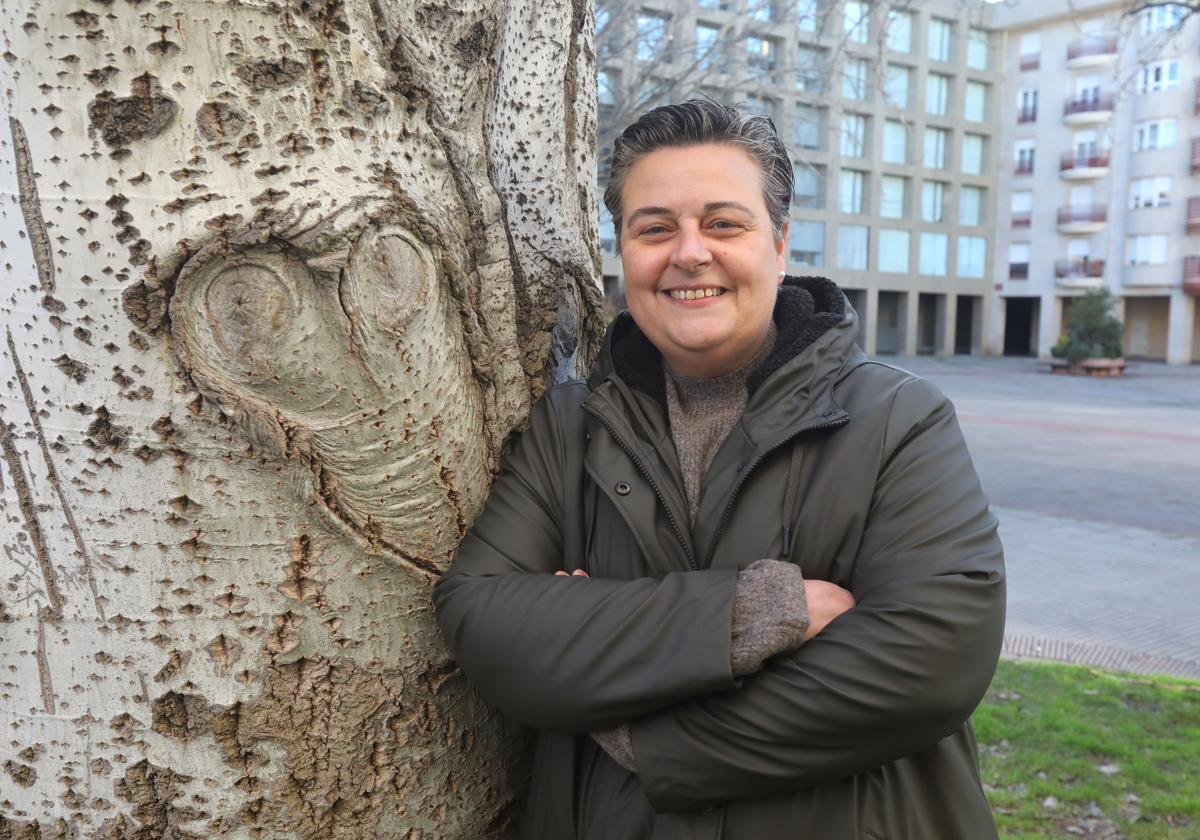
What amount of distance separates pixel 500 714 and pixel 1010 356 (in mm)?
49842

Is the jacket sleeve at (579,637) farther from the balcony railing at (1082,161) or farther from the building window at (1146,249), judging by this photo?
the balcony railing at (1082,161)

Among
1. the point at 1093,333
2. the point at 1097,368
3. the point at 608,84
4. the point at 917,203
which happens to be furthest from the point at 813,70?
the point at 917,203

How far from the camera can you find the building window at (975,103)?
44.5 meters

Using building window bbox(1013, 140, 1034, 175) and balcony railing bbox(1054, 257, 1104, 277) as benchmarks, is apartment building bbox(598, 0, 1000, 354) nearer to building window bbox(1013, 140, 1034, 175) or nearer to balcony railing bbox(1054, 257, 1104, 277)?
building window bbox(1013, 140, 1034, 175)

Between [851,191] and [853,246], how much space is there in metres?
2.38

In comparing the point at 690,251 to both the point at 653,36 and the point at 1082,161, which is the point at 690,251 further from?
the point at 1082,161

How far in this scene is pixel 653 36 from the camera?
12.6m

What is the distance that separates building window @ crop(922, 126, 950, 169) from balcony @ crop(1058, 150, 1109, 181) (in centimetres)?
488

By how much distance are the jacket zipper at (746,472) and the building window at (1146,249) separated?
4530 cm

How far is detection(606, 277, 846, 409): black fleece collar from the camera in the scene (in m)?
1.96

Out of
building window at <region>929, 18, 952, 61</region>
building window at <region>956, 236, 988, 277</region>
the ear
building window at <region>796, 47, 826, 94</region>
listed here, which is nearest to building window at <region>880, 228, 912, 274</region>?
building window at <region>956, 236, 988, 277</region>

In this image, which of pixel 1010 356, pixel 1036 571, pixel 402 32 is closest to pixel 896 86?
pixel 1010 356

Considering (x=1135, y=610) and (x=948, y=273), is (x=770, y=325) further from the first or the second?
(x=948, y=273)

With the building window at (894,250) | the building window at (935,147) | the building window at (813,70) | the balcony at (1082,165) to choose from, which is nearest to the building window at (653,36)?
the building window at (813,70)
